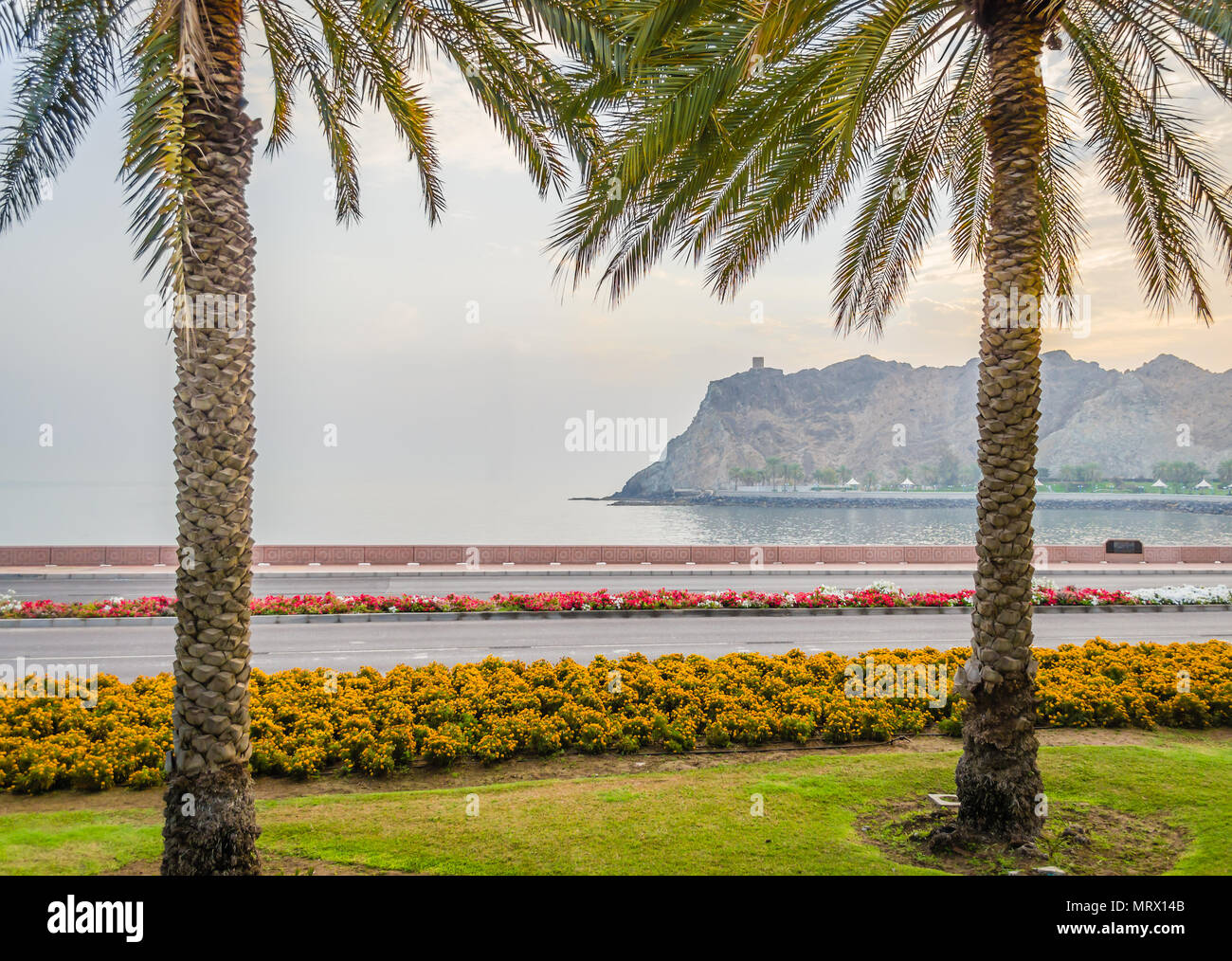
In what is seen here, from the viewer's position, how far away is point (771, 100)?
7000mm

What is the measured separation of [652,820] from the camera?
6.53m

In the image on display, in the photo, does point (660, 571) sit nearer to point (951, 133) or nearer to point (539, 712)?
point (539, 712)

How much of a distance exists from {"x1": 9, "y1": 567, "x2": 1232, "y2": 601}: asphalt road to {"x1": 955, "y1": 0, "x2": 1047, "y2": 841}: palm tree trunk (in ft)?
61.3

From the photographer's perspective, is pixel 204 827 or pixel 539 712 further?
pixel 539 712

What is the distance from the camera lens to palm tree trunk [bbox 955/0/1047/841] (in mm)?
6367

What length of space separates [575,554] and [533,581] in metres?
4.98

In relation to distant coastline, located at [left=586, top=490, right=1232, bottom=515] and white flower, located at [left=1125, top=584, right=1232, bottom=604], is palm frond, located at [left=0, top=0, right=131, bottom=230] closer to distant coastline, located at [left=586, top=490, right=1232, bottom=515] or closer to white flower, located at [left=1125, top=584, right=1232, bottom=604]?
white flower, located at [left=1125, top=584, right=1232, bottom=604]

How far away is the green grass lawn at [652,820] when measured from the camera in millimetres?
5766

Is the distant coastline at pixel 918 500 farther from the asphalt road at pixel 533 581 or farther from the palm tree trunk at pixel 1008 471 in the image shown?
the palm tree trunk at pixel 1008 471

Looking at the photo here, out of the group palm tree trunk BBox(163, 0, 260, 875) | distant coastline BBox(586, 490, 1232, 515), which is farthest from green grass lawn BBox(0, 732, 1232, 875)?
distant coastline BBox(586, 490, 1232, 515)

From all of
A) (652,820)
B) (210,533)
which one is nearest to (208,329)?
(210,533)

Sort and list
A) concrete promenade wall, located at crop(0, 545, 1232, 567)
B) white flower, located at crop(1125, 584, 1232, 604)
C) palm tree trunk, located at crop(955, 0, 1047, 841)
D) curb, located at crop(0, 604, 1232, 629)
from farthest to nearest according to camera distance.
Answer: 1. concrete promenade wall, located at crop(0, 545, 1232, 567)
2. white flower, located at crop(1125, 584, 1232, 604)
3. curb, located at crop(0, 604, 1232, 629)
4. palm tree trunk, located at crop(955, 0, 1047, 841)

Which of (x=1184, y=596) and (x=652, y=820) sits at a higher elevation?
(x=652, y=820)
